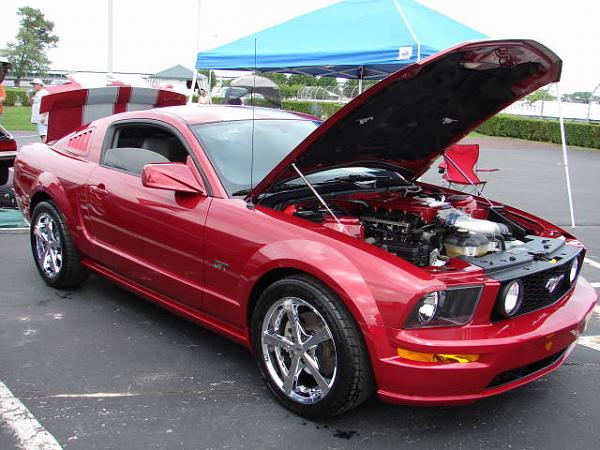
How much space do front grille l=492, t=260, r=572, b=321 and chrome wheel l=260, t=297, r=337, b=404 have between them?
80 centimetres

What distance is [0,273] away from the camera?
16.7ft

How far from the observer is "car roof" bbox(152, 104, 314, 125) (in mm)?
3887

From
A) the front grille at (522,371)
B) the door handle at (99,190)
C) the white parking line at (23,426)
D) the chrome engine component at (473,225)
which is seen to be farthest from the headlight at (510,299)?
the door handle at (99,190)

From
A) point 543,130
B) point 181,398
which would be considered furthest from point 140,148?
point 543,130

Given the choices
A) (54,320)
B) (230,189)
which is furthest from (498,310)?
(54,320)

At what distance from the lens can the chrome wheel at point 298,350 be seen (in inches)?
112

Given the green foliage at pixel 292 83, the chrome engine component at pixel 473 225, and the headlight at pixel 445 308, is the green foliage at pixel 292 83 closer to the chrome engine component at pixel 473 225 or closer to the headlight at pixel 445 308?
the chrome engine component at pixel 473 225

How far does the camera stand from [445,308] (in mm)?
2604

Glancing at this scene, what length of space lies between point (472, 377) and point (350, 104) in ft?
4.49

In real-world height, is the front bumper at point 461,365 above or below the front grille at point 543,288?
below

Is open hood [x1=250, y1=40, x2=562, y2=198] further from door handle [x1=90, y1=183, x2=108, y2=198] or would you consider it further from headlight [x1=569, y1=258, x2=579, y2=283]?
door handle [x1=90, y1=183, x2=108, y2=198]

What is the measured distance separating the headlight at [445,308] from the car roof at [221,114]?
179 cm

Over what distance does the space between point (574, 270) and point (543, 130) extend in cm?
2638

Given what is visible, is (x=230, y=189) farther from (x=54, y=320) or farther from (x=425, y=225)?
(x=54, y=320)
